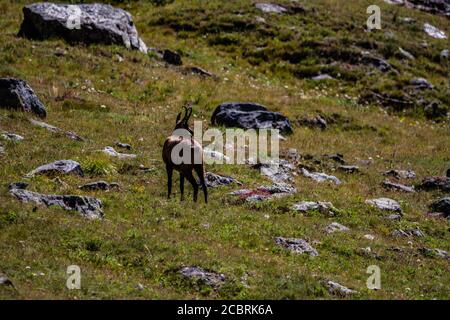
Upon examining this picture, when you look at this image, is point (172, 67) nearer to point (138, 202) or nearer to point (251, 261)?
point (138, 202)

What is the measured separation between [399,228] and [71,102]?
1631cm

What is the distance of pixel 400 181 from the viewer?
28.9m

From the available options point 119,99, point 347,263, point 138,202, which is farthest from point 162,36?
point 347,263

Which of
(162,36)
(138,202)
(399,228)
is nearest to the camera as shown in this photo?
(138,202)

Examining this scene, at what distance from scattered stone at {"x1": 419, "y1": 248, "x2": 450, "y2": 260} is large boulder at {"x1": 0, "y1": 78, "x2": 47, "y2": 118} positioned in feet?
53.0

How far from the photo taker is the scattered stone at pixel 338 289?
15.4 metres

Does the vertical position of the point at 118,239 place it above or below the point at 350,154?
above

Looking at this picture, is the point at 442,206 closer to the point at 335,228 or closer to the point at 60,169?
the point at 335,228

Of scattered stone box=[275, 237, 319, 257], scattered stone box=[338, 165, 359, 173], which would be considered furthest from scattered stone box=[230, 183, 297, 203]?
scattered stone box=[338, 165, 359, 173]

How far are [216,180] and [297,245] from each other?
230 inches

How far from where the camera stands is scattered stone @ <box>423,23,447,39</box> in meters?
55.8

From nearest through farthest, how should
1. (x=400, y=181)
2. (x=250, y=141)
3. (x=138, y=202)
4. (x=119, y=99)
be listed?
(x=138, y=202) < (x=400, y=181) < (x=250, y=141) < (x=119, y=99)

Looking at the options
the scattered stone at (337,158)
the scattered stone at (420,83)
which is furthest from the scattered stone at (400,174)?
the scattered stone at (420,83)

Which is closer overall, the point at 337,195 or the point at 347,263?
the point at 347,263
